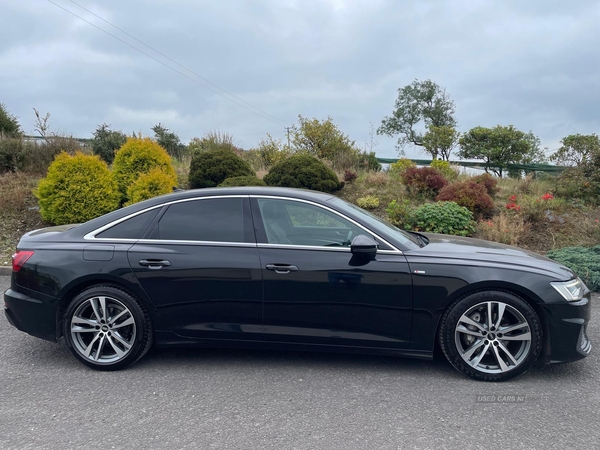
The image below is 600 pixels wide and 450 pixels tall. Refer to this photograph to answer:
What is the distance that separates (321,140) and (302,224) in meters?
13.9

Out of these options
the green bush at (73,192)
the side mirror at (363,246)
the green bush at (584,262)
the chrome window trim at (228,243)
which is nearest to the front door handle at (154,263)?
the chrome window trim at (228,243)

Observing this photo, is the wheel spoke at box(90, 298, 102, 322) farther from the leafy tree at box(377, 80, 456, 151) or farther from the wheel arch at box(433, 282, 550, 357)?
the leafy tree at box(377, 80, 456, 151)

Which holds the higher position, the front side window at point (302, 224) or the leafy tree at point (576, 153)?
the leafy tree at point (576, 153)

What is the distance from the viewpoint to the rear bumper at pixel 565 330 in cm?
354

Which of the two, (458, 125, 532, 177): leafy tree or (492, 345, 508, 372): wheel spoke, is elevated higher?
(458, 125, 532, 177): leafy tree

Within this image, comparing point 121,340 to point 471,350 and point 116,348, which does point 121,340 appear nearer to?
point 116,348

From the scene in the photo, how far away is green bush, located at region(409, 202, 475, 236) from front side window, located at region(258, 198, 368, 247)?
4.87 meters

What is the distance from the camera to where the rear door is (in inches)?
149

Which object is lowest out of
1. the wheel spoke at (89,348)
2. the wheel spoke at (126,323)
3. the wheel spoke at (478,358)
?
the wheel spoke at (89,348)

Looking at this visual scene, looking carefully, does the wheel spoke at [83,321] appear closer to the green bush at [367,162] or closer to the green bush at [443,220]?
the green bush at [443,220]

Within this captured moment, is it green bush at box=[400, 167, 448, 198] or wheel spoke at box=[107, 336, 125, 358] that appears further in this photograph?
Result: green bush at box=[400, 167, 448, 198]

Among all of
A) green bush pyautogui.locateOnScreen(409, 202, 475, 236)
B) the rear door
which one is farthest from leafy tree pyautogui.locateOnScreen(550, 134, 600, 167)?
the rear door

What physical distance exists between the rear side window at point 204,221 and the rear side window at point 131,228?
11 cm

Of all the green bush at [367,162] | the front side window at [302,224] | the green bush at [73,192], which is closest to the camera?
the front side window at [302,224]
